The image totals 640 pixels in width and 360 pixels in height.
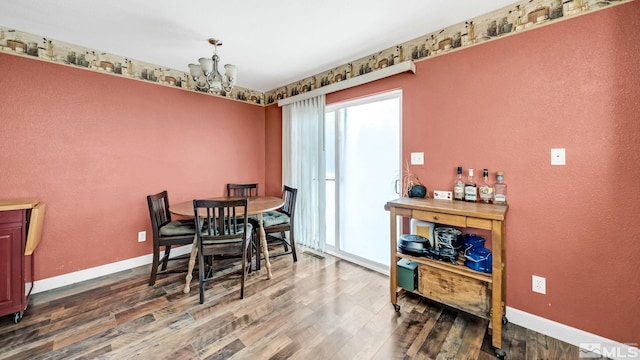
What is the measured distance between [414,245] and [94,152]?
3.30 m

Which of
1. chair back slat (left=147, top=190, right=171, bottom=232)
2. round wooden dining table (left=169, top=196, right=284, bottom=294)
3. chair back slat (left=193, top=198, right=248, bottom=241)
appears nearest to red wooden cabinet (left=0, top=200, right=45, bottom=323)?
chair back slat (left=147, top=190, right=171, bottom=232)

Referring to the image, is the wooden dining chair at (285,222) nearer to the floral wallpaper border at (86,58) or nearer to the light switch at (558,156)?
the floral wallpaper border at (86,58)

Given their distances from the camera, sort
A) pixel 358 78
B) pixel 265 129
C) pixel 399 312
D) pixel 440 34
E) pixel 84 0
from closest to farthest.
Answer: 1. pixel 84 0
2. pixel 399 312
3. pixel 440 34
4. pixel 358 78
5. pixel 265 129

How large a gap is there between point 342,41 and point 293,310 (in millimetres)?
2503

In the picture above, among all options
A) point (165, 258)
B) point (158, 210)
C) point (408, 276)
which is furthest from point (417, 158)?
point (165, 258)

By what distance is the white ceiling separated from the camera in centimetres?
187

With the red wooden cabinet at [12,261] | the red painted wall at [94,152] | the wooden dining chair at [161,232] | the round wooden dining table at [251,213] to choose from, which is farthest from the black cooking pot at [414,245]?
the red wooden cabinet at [12,261]

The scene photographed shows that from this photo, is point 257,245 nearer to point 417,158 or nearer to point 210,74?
point 210,74

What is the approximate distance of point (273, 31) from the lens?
7.35ft

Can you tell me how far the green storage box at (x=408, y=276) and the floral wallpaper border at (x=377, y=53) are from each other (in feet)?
6.21

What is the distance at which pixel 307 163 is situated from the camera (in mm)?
3441

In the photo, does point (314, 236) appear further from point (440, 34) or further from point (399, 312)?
point (440, 34)

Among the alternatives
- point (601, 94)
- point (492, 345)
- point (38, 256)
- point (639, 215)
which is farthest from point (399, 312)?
point (38, 256)

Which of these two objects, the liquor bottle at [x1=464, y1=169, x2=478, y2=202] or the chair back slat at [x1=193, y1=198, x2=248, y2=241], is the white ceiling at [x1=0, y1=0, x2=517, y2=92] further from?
the chair back slat at [x1=193, y1=198, x2=248, y2=241]
